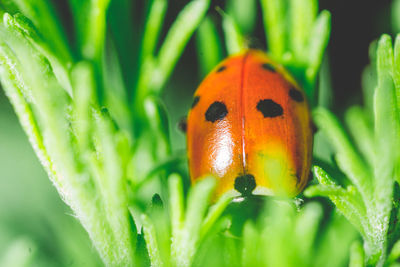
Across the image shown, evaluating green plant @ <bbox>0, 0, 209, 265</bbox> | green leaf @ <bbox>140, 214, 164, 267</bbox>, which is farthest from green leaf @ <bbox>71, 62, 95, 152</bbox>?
green leaf @ <bbox>140, 214, 164, 267</bbox>

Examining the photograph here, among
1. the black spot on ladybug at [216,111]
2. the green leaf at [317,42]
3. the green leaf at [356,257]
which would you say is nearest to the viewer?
the green leaf at [356,257]

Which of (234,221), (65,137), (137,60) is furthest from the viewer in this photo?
(137,60)

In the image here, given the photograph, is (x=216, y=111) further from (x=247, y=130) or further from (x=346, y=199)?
(x=346, y=199)

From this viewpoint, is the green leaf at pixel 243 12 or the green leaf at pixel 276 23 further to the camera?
the green leaf at pixel 243 12

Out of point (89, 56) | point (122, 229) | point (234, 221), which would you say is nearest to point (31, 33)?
point (89, 56)

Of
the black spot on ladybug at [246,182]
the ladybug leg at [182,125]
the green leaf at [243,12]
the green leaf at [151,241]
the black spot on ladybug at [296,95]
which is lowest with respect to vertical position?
the green leaf at [151,241]

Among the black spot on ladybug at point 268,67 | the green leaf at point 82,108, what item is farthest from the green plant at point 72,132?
the black spot on ladybug at point 268,67

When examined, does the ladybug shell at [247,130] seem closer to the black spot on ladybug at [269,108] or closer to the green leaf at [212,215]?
the black spot on ladybug at [269,108]

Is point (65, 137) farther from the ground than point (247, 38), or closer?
closer

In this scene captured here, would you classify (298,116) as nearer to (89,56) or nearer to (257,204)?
(257,204)
